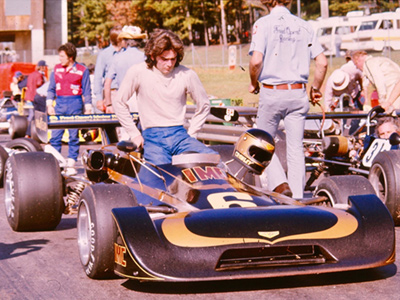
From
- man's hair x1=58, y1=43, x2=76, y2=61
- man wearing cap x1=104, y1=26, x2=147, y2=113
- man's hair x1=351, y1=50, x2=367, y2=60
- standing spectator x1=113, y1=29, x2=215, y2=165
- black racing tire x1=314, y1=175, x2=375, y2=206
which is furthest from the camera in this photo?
man's hair x1=351, y1=50, x2=367, y2=60

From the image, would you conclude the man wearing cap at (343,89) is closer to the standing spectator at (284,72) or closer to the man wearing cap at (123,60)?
the man wearing cap at (123,60)

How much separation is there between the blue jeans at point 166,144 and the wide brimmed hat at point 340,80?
27.8ft

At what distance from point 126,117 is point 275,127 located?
1.58 metres

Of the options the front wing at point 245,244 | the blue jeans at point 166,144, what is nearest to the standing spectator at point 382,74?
the blue jeans at point 166,144

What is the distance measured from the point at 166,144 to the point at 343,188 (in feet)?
5.19

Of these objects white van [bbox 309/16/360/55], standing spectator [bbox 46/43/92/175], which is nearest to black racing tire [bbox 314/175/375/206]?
standing spectator [bbox 46/43/92/175]

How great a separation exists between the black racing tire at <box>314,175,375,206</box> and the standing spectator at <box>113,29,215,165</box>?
121 centimetres

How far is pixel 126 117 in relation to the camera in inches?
304

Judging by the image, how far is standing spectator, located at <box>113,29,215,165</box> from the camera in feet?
24.4

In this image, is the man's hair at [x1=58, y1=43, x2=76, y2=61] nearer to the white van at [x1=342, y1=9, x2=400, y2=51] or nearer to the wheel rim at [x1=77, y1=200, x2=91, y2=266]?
the wheel rim at [x1=77, y1=200, x2=91, y2=266]

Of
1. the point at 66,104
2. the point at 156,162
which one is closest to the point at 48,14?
the point at 66,104

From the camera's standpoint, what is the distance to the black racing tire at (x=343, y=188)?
256 inches

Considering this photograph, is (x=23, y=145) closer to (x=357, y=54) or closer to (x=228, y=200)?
(x=357, y=54)

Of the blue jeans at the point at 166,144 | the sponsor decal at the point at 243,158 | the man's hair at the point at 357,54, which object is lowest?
the sponsor decal at the point at 243,158
